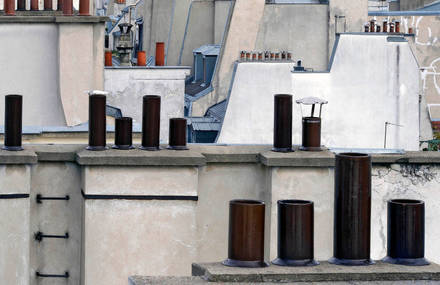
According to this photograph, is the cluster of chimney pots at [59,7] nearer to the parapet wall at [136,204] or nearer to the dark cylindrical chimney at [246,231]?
the parapet wall at [136,204]

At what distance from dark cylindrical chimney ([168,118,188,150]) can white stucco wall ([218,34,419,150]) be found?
790 inches

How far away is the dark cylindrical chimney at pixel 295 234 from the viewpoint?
941 centimetres

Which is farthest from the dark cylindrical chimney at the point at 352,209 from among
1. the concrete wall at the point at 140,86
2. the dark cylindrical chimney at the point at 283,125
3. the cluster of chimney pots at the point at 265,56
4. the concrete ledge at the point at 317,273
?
the cluster of chimney pots at the point at 265,56

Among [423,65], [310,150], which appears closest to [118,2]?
[423,65]

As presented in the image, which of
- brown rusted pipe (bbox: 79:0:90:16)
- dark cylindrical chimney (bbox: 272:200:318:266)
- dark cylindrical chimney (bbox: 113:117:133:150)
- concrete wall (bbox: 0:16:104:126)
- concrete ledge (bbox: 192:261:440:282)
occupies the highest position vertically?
brown rusted pipe (bbox: 79:0:90:16)

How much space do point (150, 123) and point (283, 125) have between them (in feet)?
4.66

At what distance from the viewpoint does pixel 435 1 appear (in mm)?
55625

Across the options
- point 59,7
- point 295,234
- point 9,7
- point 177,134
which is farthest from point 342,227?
point 59,7

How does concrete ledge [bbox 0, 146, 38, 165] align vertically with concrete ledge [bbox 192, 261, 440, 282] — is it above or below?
above

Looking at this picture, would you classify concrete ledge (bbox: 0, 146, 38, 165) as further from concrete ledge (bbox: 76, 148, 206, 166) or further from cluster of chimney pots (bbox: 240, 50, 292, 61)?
cluster of chimney pots (bbox: 240, 50, 292, 61)

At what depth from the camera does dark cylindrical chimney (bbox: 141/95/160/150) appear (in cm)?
1301

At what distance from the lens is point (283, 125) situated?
521 inches

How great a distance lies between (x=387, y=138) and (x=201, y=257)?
2278 centimetres

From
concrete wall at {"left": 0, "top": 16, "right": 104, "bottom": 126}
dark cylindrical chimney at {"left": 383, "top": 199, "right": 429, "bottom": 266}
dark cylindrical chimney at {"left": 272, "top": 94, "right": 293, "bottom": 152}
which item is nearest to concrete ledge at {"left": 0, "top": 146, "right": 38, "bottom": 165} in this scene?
dark cylindrical chimney at {"left": 272, "top": 94, "right": 293, "bottom": 152}
